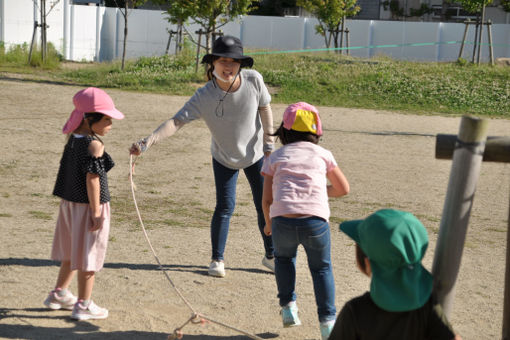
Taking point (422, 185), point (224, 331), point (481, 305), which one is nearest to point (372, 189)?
point (422, 185)

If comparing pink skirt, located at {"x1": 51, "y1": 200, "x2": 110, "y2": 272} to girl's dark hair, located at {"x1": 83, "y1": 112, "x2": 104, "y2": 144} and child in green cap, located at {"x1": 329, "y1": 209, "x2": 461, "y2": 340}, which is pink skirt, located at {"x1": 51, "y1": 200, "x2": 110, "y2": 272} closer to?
girl's dark hair, located at {"x1": 83, "y1": 112, "x2": 104, "y2": 144}

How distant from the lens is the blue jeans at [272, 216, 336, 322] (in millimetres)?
3654

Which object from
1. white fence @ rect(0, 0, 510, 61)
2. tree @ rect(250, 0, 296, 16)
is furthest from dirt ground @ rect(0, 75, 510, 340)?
tree @ rect(250, 0, 296, 16)

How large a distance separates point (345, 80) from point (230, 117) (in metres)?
13.4

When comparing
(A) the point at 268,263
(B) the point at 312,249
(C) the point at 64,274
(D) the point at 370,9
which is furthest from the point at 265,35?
(B) the point at 312,249

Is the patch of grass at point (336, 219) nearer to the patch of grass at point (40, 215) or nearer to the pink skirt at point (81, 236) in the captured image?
the patch of grass at point (40, 215)

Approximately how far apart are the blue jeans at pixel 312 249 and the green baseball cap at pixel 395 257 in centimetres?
118

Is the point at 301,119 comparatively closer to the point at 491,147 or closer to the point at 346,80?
the point at 491,147

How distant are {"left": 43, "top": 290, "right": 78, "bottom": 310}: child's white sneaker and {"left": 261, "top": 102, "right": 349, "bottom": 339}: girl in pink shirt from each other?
1342 mm

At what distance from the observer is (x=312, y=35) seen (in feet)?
95.6

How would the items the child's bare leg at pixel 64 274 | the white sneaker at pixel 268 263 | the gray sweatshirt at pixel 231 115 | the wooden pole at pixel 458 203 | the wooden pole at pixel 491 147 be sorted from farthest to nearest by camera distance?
the white sneaker at pixel 268 263, the gray sweatshirt at pixel 231 115, the child's bare leg at pixel 64 274, the wooden pole at pixel 491 147, the wooden pole at pixel 458 203

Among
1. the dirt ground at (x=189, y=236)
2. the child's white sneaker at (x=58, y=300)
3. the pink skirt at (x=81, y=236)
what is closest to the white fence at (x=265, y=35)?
the dirt ground at (x=189, y=236)

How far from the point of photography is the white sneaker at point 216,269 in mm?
5004

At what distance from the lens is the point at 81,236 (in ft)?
13.1
